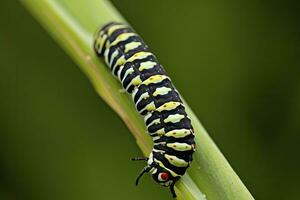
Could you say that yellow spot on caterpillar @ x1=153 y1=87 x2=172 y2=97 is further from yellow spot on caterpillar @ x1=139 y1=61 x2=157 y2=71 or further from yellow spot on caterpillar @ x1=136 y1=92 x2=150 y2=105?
yellow spot on caterpillar @ x1=139 y1=61 x2=157 y2=71

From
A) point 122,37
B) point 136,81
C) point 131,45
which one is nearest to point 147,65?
point 136,81

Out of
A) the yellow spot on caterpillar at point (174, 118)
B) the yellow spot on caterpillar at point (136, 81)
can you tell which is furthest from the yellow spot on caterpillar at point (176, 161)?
the yellow spot on caterpillar at point (136, 81)

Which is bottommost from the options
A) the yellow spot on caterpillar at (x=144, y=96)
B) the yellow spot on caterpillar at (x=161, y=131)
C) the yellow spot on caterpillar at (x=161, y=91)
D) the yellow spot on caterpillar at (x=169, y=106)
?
the yellow spot on caterpillar at (x=161, y=131)

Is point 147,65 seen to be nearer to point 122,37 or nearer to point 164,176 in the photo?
point 122,37

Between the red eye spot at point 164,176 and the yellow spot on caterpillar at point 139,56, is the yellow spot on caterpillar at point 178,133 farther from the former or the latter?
the yellow spot on caterpillar at point 139,56

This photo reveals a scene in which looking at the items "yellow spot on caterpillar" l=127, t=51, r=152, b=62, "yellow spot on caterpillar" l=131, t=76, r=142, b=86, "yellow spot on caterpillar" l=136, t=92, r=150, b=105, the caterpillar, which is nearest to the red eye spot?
the caterpillar

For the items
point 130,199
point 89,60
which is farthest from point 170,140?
point 130,199
